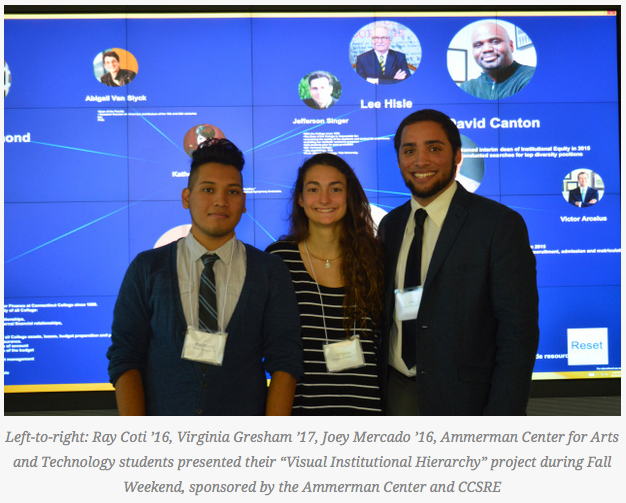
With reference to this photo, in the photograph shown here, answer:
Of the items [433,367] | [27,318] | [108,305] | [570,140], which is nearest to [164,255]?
[433,367]

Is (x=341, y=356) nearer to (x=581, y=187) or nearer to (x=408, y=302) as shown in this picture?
(x=408, y=302)

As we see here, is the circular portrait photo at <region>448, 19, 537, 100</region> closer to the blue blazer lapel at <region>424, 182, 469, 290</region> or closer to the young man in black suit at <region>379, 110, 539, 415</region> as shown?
the young man in black suit at <region>379, 110, 539, 415</region>

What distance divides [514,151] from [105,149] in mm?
3045

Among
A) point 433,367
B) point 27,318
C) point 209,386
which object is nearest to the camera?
point 209,386

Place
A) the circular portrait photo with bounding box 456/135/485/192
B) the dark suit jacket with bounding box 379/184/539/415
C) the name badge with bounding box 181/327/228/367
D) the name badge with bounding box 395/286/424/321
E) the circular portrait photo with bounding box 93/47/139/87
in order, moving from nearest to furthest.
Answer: the name badge with bounding box 181/327/228/367
the dark suit jacket with bounding box 379/184/539/415
the name badge with bounding box 395/286/424/321
the circular portrait photo with bounding box 93/47/139/87
the circular portrait photo with bounding box 456/135/485/192

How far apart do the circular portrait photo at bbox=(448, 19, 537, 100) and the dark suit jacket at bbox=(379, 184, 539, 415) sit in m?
2.26

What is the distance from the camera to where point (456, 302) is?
193cm

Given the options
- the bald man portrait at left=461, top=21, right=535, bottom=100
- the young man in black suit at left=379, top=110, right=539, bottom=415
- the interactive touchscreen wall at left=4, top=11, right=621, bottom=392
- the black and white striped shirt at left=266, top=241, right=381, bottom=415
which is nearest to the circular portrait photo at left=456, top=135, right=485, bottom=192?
the interactive touchscreen wall at left=4, top=11, right=621, bottom=392

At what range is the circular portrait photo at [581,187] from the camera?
13.0 feet

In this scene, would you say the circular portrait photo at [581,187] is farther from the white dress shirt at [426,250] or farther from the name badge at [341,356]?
the name badge at [341,356]

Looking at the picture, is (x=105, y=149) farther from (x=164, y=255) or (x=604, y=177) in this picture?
(x=604, y=177)

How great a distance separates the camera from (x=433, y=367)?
1.95 metres

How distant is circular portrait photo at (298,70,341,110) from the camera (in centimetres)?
389

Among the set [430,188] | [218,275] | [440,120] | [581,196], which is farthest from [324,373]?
[581,196]
